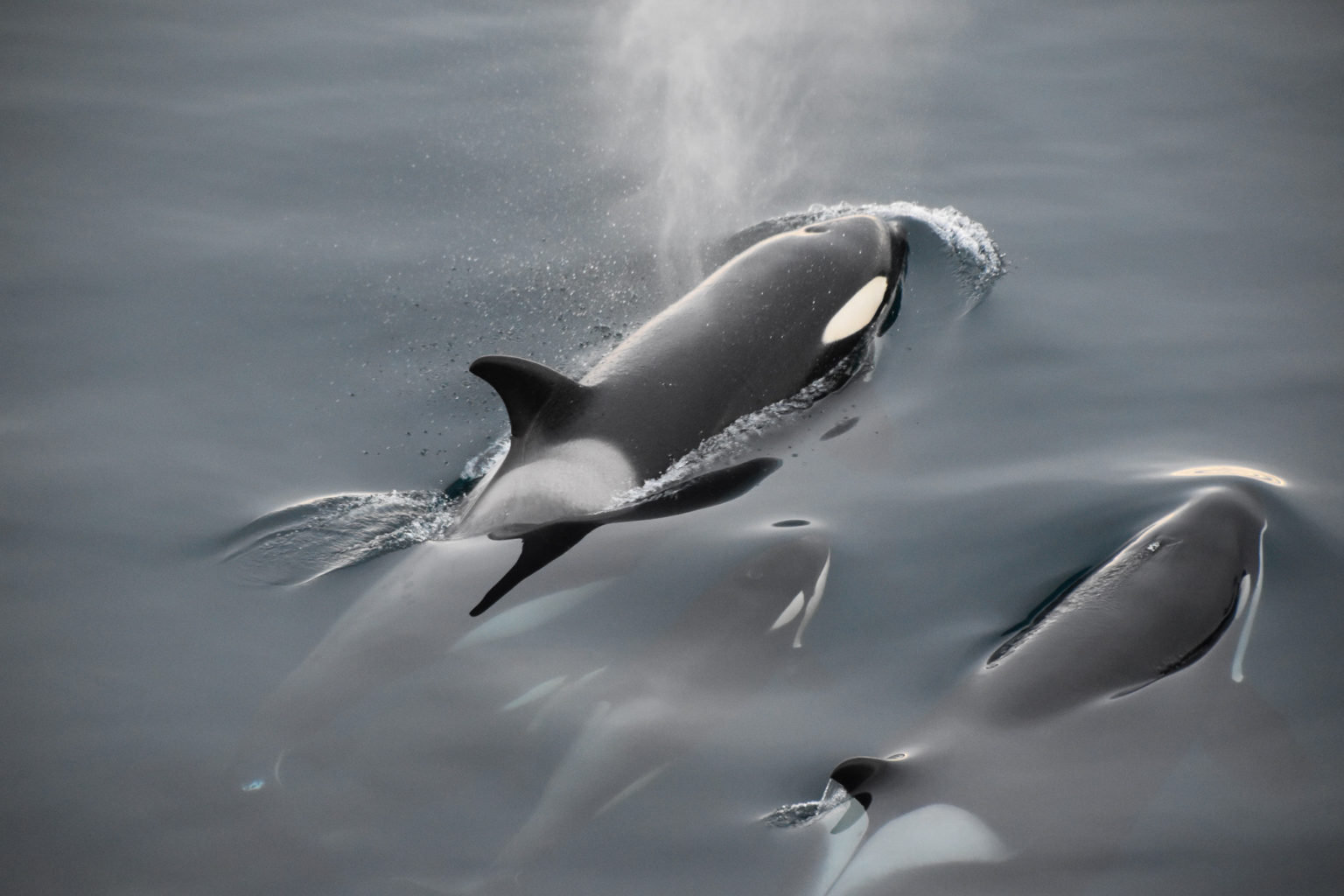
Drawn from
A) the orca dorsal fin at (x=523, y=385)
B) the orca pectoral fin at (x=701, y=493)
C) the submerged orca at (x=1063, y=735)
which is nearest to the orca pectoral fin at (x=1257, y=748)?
the submerged orca at (x=1063, y=735)

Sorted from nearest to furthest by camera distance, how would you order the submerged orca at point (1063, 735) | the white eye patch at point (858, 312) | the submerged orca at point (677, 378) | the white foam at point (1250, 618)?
the submerged orca at point (1063, 735) → the white foam at point (1250, 618) → the submerged orca at point (677, 378) → the white eye patch at point (858, 312)

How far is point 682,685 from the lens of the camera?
5.95 m

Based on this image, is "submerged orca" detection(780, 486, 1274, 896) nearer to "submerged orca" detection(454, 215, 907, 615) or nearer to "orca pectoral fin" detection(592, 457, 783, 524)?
"orca pectoral fin" detection(592, 457, 783, 524)

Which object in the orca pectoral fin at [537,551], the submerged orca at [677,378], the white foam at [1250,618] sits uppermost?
the submerged orca at [677,378]

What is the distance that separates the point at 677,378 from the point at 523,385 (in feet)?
3.60

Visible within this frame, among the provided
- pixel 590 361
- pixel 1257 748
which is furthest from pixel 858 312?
pixel 1257 748

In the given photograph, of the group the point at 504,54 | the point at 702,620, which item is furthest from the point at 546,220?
the point at 702,620

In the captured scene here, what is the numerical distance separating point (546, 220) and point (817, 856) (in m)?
6.89

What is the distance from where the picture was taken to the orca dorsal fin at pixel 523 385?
6.83 m

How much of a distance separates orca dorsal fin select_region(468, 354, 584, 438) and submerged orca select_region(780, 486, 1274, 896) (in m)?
3.05

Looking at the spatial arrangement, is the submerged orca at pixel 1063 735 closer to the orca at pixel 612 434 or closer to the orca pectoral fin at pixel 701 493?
the orca pectoral fin at pixel 701 493

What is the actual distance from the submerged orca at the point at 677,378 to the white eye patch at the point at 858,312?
11 mm

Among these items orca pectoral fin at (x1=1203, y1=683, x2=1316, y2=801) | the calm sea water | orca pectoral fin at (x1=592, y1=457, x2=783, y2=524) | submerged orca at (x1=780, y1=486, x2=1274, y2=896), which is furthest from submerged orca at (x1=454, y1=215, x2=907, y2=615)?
orca pectoral fin at (x1=1203, y1=683, x2=1316, y2=801)

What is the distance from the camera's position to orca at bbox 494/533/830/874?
17.7 ft
